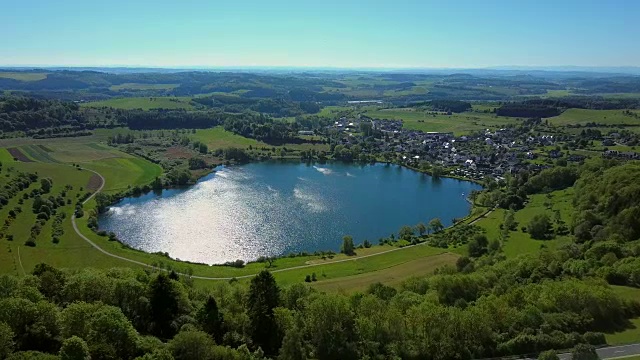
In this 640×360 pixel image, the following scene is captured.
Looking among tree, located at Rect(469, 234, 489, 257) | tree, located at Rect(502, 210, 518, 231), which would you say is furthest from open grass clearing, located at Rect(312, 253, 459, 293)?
tree, located at Rect(502, 210, 518, 231)

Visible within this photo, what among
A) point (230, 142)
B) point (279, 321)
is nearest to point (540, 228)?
point (279, 321)

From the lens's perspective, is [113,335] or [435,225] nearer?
[113,335]

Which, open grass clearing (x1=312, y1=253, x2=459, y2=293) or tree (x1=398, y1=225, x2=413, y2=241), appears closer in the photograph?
open grass clearing (x1=312, y1=253, x2=459, y2=293)

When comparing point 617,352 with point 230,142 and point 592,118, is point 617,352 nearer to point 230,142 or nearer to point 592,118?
point 230,142

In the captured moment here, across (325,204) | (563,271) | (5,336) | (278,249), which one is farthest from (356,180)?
(5,336)

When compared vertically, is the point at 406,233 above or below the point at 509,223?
below

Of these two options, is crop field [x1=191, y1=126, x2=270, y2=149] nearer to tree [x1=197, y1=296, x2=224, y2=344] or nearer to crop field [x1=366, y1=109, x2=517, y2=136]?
crop field [x1=366, y1=109, x2=517, y2=136]

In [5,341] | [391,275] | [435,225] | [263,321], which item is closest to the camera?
[5,341]
